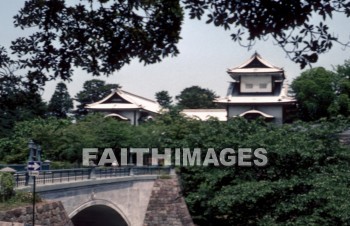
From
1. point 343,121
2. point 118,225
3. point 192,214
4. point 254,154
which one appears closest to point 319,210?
point 254,154

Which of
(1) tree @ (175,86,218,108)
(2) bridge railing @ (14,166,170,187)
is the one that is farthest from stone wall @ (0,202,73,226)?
(1) tree @ (175,86,218,108)

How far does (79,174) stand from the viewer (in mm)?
19562

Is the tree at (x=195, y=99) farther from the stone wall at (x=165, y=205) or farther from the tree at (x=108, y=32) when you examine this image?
the tree at (x=108, y=32)

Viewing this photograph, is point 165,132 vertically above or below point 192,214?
above

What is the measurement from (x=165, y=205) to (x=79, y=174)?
7928mm

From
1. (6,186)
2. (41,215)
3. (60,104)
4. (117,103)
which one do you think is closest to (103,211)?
(41,215)

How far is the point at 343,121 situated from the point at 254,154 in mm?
3883

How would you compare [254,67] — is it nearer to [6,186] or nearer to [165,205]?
[165,205]

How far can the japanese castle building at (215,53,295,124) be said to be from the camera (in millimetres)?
41000

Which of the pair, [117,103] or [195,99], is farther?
[195,99]

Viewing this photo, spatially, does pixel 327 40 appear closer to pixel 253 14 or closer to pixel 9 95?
pixel 253 14

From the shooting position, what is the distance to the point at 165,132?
32438mm

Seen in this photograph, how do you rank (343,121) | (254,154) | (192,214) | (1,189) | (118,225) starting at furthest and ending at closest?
(118,225) → (192,214) → (343,121) → (254,154) → (1,189)

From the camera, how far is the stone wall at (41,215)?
12.1m
